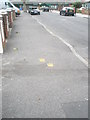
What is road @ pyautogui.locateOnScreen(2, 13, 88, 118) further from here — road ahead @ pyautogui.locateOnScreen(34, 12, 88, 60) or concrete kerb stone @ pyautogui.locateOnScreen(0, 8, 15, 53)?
road ahead @ pyautogui.locateOnScreen(34, 12, 88, 60)

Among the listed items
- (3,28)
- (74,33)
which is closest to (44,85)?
(3,28)

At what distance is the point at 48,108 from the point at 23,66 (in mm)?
2442

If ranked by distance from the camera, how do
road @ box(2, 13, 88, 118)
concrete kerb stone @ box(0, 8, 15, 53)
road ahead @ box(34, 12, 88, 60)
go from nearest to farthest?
road @ box(2, 13, 88, 118) < concrete kerb stone @ box(0, 8, 15, 53) < road ahead @ box(34, 12, 88, 60)

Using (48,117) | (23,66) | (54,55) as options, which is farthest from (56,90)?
(54,55)

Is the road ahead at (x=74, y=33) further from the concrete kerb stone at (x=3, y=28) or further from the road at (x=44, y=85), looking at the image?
the concrete kerb stone at (x=3, y=28)

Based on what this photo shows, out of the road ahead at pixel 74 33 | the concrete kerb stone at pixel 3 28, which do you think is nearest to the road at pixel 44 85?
the concrete kerb stone at pixel 3 28

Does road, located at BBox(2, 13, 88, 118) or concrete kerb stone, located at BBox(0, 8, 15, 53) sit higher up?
concrete kerb stone, located at BBox(0, 8, 15, 53)

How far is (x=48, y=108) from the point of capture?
333 cm

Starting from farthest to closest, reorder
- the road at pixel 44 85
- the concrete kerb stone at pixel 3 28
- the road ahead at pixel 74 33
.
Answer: the road ahead at pixel 74 33 → the concrete kerb stone at pixel 3 28 → the road at pixel 44 85

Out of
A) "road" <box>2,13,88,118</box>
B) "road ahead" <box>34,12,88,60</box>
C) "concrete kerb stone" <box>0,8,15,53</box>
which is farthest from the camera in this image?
"road ahead" <box>34,12,88,60</box>

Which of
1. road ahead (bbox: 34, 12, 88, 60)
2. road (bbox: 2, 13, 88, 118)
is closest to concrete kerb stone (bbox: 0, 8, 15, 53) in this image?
road (bbox: 2, 13, 88, 118)

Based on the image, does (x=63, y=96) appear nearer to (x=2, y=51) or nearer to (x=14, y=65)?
(x=14, y=65)

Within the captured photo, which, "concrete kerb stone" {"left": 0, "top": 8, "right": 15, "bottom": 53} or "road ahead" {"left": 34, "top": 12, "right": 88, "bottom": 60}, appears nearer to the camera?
"concrete kerb stone" {"left": 0, "top": 8, "right": 15, "bottom": 53}

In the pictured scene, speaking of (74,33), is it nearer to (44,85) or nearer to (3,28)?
(3,28)
